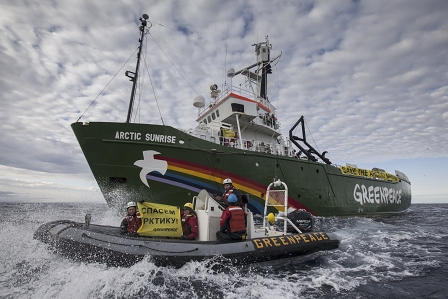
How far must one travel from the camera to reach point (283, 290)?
4.77 meters

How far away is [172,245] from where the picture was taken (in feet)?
17.5

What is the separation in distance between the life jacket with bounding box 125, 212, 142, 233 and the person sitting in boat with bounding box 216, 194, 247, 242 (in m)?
1.96

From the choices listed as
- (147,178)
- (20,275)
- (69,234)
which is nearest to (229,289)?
(69,234)

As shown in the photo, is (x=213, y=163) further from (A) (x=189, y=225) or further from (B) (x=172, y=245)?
(B) (x=172, y=245)

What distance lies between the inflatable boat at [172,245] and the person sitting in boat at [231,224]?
0.16 meters

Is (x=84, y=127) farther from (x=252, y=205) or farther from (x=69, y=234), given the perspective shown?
(x=252, y=205)

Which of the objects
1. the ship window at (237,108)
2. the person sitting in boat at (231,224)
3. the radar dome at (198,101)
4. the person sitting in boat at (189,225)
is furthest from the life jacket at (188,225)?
the radar dome at (198,101)

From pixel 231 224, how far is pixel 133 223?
239 centimetres

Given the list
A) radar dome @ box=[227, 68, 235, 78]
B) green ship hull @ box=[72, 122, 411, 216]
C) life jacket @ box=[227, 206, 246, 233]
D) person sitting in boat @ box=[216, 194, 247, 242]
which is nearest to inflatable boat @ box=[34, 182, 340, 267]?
person sitting in boat @ box=[216, 194, 247, 242]

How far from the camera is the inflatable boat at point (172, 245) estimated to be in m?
5.14

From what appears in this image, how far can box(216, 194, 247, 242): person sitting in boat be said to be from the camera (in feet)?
19.3

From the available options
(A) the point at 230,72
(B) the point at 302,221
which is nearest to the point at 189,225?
(B) the point at 302,221

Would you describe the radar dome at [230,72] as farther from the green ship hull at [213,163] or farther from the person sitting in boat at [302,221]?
the person sitting in boat at [302,221]

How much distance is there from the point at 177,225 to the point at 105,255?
1661mm
